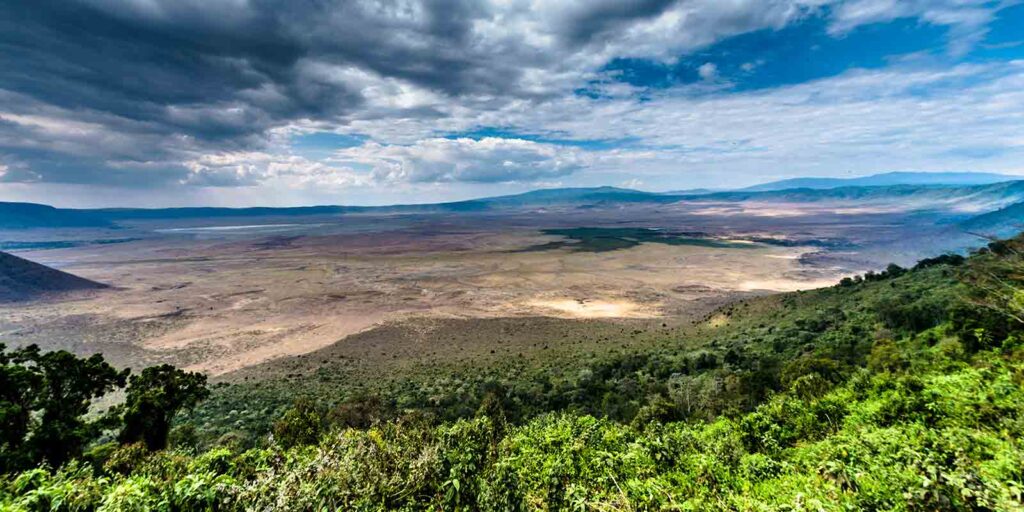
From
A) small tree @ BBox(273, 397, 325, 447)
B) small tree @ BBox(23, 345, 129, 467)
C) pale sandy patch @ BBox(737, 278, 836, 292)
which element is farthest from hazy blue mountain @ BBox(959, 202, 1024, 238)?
small tree @ BBox(23, 345, 129, 467)

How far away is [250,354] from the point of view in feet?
155

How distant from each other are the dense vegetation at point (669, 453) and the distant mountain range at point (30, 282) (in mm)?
86976

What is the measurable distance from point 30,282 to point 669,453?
392ft

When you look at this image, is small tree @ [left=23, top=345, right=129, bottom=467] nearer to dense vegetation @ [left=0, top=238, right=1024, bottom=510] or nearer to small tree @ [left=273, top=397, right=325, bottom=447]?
dense vegetation @ [left=0, top=238, right=1024, bottom=510]

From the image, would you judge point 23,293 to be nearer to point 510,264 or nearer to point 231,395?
point 231,395

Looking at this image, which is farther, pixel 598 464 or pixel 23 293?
pixel 23 293

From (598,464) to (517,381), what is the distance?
25.0m

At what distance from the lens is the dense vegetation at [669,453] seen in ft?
19.6

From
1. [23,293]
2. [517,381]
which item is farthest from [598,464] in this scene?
[23,293]

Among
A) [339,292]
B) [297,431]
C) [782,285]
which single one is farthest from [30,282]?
[782,285]

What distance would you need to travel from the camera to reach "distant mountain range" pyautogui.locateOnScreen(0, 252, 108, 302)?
7575 centimetres

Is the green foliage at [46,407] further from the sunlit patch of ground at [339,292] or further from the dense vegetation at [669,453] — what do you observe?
the sunlit patch of ground at [339,292]

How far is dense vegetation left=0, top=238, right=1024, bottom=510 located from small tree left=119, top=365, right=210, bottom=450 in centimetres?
13

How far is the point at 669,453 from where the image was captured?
A: 10000mm
